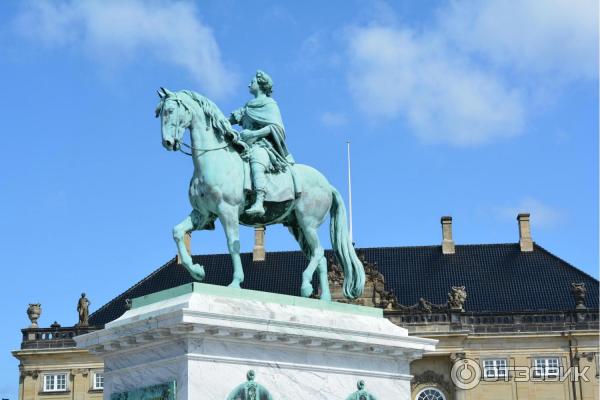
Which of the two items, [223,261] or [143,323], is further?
[223,261]

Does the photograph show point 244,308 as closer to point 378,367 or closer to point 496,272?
point 378,367

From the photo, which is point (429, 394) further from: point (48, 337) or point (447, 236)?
point (48, 337)

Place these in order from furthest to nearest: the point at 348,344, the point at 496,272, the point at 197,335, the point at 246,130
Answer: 1. the point at 496,272
2. the point at 246,130
3. the point at 348,344
4. the point at 197,335

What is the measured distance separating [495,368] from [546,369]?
2124 millimetres

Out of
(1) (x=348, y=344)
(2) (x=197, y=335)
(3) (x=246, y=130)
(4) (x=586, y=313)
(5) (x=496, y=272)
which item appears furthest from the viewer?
(5) (x=496, y=272)

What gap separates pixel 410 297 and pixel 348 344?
39.4 m

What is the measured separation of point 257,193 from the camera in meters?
12.6

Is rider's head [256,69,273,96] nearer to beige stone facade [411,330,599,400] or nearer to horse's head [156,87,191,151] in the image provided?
horse's head [156,87,191,151]

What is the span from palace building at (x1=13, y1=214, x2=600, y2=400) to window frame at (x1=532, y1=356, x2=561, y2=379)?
0.14 feet

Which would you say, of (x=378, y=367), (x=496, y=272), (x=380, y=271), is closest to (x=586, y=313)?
(x=496, y=272)

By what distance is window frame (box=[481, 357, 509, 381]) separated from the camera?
4922 cm

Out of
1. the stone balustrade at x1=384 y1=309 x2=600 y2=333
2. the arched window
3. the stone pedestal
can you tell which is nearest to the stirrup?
the stone pedestal

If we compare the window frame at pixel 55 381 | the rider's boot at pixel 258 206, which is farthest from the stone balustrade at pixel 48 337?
the rider's boot at pixel 258 206

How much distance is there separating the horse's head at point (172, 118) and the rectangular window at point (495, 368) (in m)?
38.8
